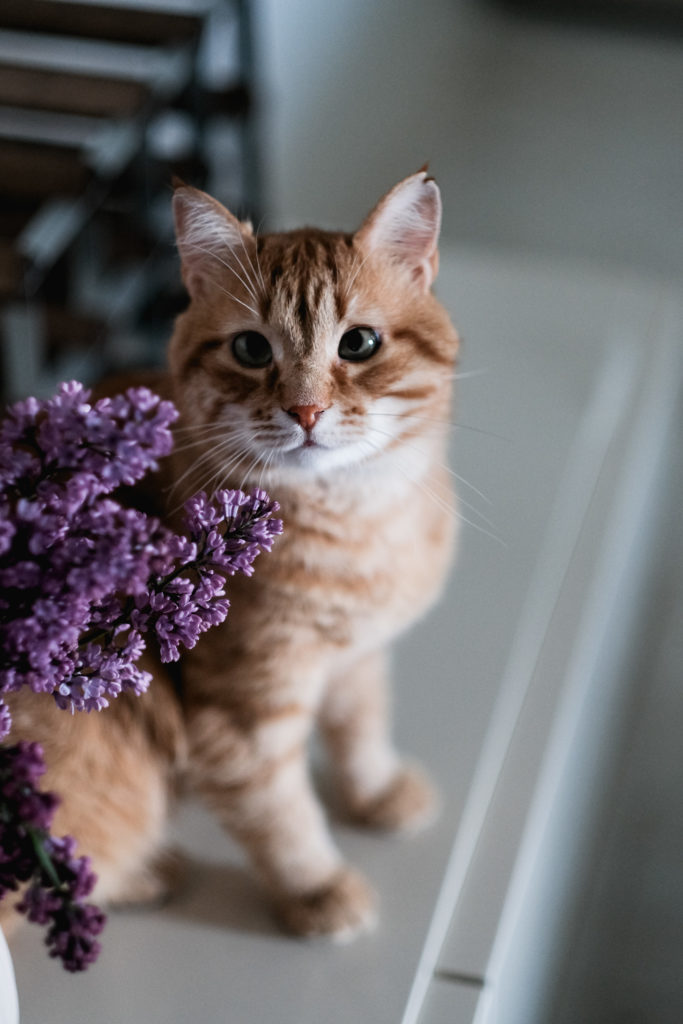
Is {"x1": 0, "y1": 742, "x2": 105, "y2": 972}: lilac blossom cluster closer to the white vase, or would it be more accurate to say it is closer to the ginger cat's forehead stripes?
the white vase

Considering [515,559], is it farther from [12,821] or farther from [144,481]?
[12,821]

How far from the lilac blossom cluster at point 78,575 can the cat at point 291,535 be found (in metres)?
0.15

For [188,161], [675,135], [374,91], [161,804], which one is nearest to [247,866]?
[161,804]

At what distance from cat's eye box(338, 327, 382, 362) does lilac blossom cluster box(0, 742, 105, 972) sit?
0.33 m

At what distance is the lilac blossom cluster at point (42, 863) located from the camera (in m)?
0.56

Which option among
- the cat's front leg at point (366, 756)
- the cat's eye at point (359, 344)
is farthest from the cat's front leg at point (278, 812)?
the cat's eye at point (359, 344)

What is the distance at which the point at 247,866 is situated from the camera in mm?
1004

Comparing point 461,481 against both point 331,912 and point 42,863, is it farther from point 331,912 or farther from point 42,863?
point 42,863

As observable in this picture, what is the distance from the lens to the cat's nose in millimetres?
707

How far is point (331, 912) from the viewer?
0.90 m

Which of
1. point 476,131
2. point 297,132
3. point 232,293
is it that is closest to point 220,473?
point 232,293

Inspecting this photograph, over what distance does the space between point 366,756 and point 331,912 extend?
0.19 m

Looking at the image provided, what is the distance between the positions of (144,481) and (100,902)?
0.37m

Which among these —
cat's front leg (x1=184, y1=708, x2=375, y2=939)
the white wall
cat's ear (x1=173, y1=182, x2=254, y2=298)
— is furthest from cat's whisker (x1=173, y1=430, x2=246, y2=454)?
the white wall
